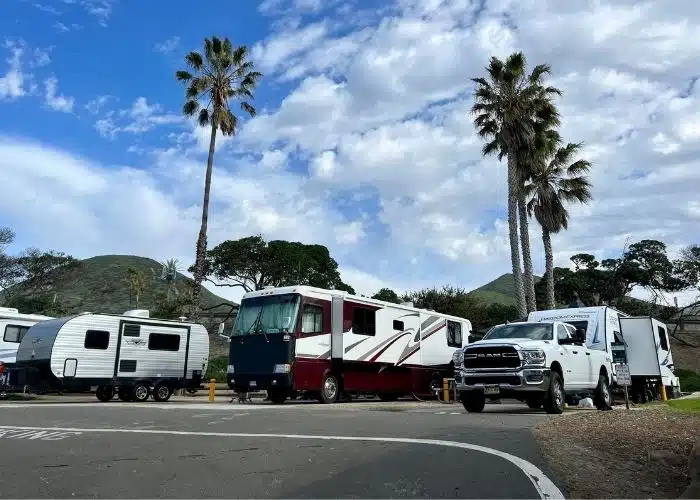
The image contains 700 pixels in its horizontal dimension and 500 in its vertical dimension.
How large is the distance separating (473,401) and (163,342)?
12.4 meters

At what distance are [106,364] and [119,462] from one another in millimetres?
15374

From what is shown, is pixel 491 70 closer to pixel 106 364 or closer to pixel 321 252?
pixel 106 364

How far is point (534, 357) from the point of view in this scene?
13625 millimetres

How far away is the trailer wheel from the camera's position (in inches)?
859

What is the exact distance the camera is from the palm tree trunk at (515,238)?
94.8 ft

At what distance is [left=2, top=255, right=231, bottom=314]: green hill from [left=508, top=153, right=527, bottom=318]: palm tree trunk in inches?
1612

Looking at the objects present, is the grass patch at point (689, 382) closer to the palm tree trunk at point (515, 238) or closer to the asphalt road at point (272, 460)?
the palm tree trunk at point (515, 238)

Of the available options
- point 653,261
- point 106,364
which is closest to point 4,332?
point 106,364

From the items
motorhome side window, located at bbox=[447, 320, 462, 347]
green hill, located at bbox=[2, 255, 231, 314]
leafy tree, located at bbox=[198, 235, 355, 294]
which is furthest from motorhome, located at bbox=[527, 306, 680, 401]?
green hill, located at bbox=[2, 255, 231, 314]

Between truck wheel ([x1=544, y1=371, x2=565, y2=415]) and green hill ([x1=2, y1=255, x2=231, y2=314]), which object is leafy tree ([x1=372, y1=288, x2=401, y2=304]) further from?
truck wheel ([x1=544, y1=371, x2=565, y2=415])

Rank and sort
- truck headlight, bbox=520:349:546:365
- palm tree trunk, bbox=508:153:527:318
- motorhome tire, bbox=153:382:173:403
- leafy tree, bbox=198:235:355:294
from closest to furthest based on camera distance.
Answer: truck headlight, bbox=520:349:546:365 → motorhome tire, bbox=153:382:173:403 → palm tree trunk, bbox=508:153:527:318 → leafy tree, bbox=198:235:355:294

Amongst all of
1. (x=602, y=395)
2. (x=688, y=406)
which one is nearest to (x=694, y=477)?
(x=602, y=395)

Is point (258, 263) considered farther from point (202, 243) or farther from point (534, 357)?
point (534, 357)

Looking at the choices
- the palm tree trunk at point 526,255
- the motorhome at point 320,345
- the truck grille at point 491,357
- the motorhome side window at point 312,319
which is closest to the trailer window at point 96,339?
the motorhome at point 320,345
